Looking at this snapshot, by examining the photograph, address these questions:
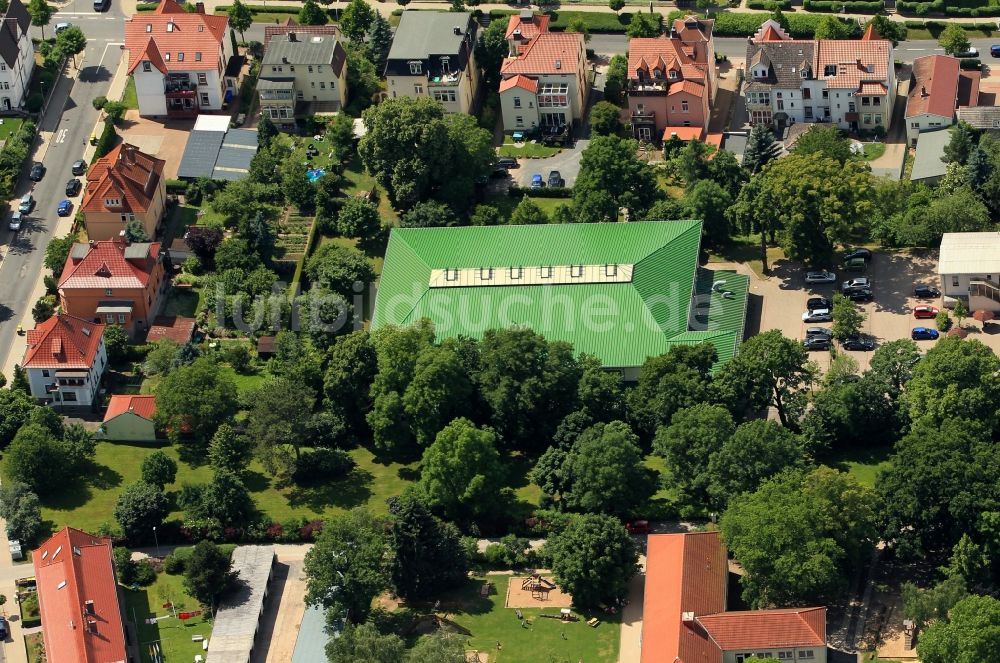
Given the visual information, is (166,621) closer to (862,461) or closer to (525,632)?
(525,632)

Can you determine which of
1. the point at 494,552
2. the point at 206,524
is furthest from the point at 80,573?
the point at 494,552

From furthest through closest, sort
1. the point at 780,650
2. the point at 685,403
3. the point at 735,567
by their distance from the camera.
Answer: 1. the point at 685,403
2. the point at 735,567
3. the point at 780,650

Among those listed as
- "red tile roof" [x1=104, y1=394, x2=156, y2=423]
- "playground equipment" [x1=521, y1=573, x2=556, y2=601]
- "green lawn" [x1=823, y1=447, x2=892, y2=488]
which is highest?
"red tile roof" [x1=104, y1=394, x2=156, y2=423]

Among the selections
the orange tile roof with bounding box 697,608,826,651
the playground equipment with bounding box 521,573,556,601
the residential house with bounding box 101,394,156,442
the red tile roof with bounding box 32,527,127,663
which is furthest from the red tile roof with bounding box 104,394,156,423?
the orange tile roof with bounding box 697,608,826,651

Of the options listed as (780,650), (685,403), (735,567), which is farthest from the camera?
(685,403)

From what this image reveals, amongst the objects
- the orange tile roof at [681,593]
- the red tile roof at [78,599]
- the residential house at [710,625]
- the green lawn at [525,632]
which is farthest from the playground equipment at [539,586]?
the red tile roof at [78,599]

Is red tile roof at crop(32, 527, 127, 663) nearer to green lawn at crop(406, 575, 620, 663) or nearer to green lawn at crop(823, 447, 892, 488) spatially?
green lawn at crop(406, 575, 620, 663)

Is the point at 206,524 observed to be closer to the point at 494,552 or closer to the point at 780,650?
the point at 494,552

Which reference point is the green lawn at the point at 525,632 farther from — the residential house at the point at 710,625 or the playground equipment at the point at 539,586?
the residential house at the point at 710,625
